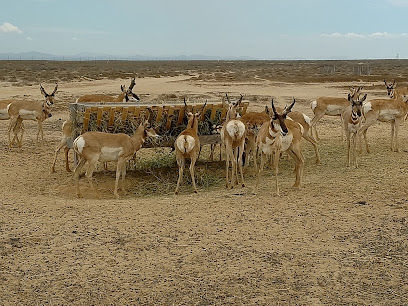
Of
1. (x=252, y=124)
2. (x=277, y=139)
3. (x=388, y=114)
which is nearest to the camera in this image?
(x=277, y=139)

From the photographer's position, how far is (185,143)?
10977mm

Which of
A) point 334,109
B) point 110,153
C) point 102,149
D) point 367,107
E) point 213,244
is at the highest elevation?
point 367,107

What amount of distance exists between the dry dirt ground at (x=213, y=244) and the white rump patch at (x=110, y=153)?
0.94 metres

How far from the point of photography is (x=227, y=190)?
36.4 feet

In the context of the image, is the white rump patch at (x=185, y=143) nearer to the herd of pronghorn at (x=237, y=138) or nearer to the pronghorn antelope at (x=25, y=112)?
the herd of pronghorn at (x=237, y=138)

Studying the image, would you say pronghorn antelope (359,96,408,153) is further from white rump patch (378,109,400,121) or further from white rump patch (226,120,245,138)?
white rump patch (226,120,245,138)

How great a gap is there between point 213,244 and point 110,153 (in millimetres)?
4372

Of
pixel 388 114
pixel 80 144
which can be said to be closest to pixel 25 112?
pixel 80 144

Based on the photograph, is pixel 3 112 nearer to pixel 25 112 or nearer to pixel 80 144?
pixel 25 112

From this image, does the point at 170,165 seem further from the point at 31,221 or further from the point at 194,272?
the point at 194,272

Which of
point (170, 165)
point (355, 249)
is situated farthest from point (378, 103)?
point (355, 249)

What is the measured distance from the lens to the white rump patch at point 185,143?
36.0ft

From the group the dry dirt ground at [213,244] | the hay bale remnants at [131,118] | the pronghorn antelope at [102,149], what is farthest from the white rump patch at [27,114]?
the pronghorn antelope at [102,149]

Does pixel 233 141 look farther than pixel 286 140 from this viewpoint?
Yes
